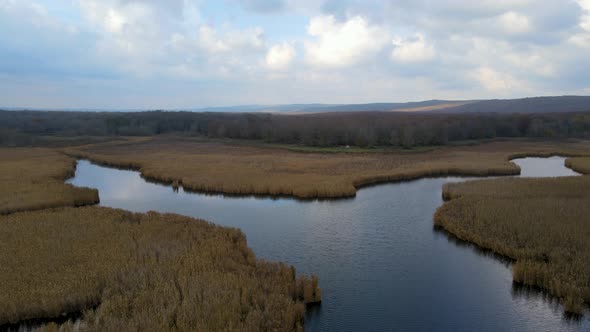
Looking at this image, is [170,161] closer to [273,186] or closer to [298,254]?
[273,186]

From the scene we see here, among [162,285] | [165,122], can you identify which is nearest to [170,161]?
[162,285]

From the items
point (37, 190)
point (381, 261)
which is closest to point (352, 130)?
point (37, 190)

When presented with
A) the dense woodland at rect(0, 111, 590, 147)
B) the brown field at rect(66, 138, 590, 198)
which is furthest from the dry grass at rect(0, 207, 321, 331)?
the dense woodland at rect(0, 111, 590, 147)

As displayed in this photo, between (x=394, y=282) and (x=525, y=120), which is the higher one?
(x=525, y=120)

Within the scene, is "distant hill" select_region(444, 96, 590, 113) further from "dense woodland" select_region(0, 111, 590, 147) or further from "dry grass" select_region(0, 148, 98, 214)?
"dry grass" select_region(0, 148, 98, 214)

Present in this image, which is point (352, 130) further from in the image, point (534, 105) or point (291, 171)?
point (534, 105)

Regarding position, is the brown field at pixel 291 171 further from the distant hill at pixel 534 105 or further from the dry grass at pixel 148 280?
the distant hill at pixel 534 105

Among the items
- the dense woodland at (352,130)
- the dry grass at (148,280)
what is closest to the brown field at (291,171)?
the dry grass at (148,280)
